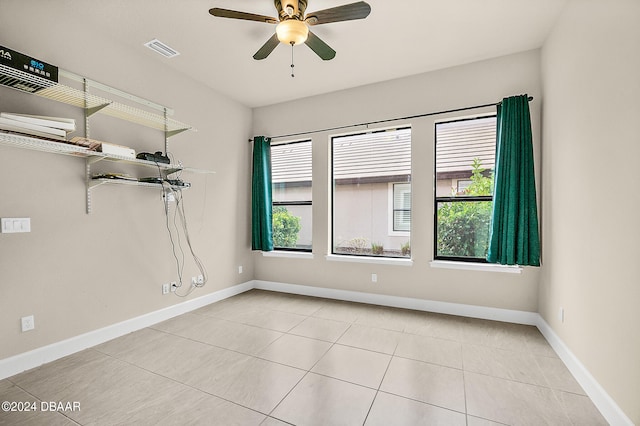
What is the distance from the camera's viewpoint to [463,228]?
11.5 feet

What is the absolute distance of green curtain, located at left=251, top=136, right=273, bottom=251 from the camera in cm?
445

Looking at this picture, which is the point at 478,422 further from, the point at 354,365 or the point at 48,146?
the point at 48,146

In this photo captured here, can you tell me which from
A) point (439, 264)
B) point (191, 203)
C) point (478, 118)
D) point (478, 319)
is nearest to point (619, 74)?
point (478, 118)

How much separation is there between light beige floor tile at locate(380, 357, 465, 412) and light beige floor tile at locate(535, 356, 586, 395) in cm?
64

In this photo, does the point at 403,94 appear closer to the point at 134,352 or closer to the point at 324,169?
the point at 324,169

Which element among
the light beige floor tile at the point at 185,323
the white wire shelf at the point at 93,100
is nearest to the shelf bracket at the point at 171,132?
the white wire shelf at the point at 93,100

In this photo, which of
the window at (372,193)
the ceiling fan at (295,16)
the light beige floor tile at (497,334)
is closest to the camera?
the ceiling fan at (295,16)

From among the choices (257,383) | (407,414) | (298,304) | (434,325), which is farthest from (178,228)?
(434,325)

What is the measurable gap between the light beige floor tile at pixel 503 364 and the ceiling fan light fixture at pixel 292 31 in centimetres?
287

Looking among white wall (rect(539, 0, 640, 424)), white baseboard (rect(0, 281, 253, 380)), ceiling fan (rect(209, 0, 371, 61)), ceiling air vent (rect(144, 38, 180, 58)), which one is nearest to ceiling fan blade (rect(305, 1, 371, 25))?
ceiling fan (rect(209, 0, 371, 61))

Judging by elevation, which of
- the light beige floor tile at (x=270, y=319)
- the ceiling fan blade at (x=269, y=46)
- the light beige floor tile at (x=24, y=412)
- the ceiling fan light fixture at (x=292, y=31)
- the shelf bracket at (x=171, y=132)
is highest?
the ceiling fan blade at (x=269, y=46)

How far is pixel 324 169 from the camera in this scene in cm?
427

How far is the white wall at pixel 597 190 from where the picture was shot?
61.2 inches

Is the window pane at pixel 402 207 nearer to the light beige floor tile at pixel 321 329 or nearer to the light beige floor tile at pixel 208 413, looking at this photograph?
the light beige floor tile at pixel 321 329
